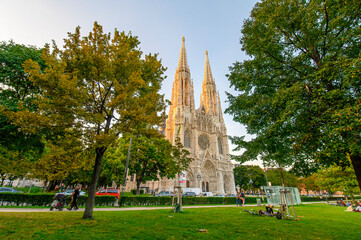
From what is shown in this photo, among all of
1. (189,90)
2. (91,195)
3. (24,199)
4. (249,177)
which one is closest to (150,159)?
(24,199)

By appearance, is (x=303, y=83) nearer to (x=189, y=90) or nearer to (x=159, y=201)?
(x=159, y=201)

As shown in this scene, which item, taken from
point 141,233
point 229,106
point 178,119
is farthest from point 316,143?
point 178,119

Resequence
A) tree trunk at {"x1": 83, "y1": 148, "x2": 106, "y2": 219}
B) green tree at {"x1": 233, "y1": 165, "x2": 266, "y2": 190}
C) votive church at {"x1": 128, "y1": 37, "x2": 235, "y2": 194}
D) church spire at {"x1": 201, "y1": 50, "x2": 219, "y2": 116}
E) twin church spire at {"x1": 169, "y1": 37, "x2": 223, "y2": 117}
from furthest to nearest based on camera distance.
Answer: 1. green tree at {"x1": 233, "y1": 165, "x2": 266, "y2": 190}
2. church spire at {"x1": 201, "y1": 50, "x2": 219, "y2": 116}
3. twin church spire at {"x1": 169, "y1": 37, "x2": 223, "y2": 117}
4. votive church at {"x1": 128, "y1": 37, "x2": 235, "y2": 194}
5. tree trunk at {"x1": 83, "y1": 148, "x2": 106, "y2": 219}

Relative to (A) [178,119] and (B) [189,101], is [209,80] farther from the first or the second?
(A) [178,119]

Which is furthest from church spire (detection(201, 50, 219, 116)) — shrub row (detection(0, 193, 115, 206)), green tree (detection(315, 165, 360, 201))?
shrub row (detection(0, 193, 115, 206))

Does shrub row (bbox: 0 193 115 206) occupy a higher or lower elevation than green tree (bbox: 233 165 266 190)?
lower

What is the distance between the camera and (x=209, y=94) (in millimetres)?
56188

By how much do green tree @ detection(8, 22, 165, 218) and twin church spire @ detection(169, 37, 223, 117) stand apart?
1415 inches

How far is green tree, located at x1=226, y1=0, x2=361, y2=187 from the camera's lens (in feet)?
16.8

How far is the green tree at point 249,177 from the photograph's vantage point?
5800cm

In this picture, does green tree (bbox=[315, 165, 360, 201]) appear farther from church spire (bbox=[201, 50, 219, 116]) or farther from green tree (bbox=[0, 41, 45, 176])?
church spire (bbox=[201, 50, 219, 116])

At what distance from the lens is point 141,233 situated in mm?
5109

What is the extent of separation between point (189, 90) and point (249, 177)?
35.5m

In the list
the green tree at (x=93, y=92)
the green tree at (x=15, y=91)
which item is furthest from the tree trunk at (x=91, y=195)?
the green tree at (x=15, y=91)
